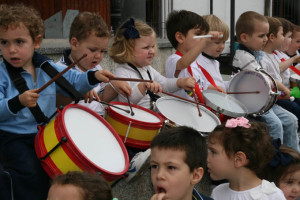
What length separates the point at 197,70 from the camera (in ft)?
15.1

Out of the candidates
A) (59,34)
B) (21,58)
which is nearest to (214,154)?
(21,58)

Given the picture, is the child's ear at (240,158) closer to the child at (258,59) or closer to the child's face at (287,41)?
the child at (258,59)

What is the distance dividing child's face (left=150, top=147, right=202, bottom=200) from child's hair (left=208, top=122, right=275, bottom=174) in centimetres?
56

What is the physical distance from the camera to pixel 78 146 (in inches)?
107

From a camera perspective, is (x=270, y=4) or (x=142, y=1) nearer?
(x=142, y=1)

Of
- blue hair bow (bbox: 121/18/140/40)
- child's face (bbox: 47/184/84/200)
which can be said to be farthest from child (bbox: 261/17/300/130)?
child's face (bbox: 47/184/84/200)

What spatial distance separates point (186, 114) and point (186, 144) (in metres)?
1.10

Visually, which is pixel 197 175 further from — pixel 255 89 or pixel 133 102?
pixel 255 89

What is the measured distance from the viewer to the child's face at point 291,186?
364 centimetres

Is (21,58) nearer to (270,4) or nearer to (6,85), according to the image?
(6,85)

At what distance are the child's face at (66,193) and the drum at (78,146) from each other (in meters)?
0.33

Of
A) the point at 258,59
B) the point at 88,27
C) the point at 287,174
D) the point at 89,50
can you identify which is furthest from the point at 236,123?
the point at 258,59

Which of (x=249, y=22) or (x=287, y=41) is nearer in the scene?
(x=249, y=22)

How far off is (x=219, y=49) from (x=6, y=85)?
2.32 meters
